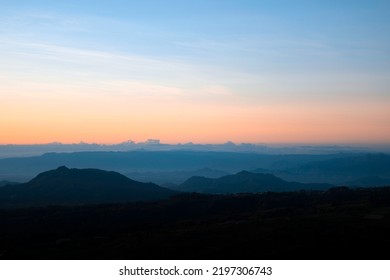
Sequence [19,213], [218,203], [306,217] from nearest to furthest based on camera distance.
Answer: [306,217] < [19,213] < [218,203]

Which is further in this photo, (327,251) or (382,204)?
(382,204)

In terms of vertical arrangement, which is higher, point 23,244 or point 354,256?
point 354,256

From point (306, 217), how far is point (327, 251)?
3051cm

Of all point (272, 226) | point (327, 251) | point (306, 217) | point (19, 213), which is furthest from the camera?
point (19, 213)

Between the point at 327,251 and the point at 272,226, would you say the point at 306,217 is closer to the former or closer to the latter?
the point at 272,226

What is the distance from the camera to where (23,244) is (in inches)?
3226

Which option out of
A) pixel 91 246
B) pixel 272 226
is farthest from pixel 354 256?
pixel 91 246

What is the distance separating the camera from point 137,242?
7175cm

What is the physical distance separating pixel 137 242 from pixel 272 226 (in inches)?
964

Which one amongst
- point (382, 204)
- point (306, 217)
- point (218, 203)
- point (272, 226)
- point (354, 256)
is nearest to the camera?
point (354, 256)

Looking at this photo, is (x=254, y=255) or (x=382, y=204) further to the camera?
(x=382, y=204)

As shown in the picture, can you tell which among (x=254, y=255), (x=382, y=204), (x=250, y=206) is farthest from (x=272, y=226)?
(x=250, y=206)

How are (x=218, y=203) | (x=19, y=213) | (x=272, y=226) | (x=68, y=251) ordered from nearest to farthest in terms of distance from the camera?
(x=68, y=251), (x=272, y=226), (x=19, y=213), (x=218, y=203)

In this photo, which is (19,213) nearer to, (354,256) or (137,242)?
(137,242)
